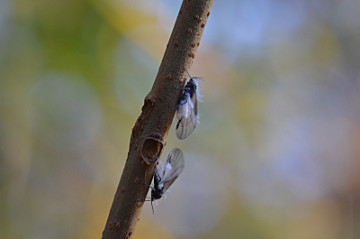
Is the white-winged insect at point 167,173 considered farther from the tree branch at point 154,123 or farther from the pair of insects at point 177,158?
the tree branch at point 154,123

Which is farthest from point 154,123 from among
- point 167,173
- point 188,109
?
point 167,173

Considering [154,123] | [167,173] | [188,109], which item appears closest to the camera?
[154,123]

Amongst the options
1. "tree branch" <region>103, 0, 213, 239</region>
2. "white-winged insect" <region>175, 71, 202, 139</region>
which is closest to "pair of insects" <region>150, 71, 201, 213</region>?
"white-winged insect" <region>175, 71, 202, 139</region>

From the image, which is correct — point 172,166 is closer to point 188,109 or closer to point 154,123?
point 188,109

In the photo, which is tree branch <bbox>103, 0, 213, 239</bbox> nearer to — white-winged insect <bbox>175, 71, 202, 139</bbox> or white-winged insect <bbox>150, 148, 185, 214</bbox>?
white-winged insect <bbox>175, 71, 202, 139</bbox>

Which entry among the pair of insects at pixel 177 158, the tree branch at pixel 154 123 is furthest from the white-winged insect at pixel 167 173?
the tree branch at pixel 154 123

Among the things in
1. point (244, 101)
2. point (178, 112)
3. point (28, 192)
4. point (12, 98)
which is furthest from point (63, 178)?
point (178, 112)

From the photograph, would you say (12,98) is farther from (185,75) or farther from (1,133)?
(185,75)
